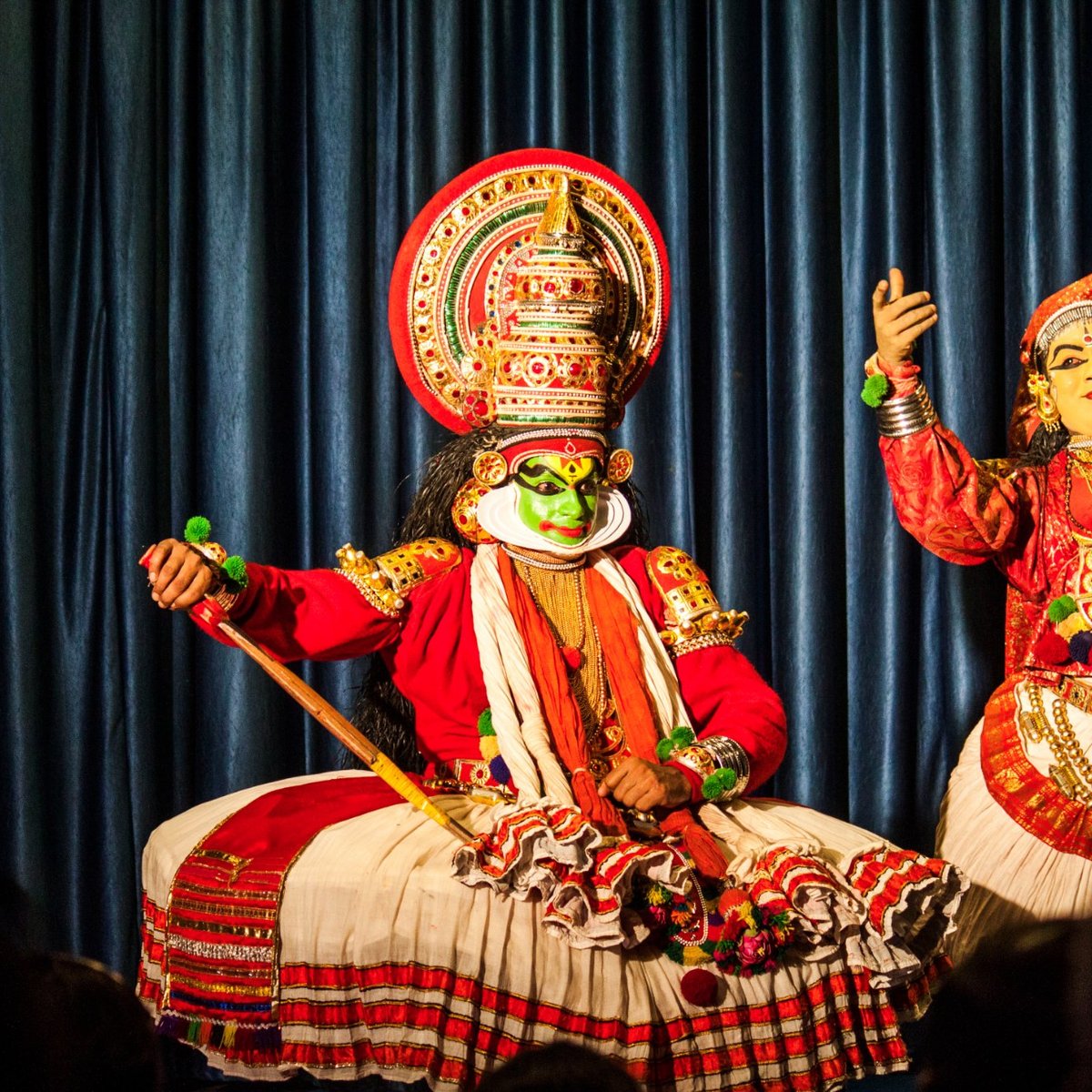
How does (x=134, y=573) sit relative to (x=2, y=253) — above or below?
below

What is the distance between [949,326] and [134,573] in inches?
72.2

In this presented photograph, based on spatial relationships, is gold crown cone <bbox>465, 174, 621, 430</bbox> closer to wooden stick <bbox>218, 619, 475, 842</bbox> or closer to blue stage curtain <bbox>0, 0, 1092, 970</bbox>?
wooden stick <bbox>218, 619, 475, 842</bbox>

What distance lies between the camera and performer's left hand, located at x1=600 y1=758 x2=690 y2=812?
258 cm

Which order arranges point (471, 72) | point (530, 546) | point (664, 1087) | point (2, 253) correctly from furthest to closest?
point (471, 72), point (2, 253), point (530, 546), point (664, 1087)

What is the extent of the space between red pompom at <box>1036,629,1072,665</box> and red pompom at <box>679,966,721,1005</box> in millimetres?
1002

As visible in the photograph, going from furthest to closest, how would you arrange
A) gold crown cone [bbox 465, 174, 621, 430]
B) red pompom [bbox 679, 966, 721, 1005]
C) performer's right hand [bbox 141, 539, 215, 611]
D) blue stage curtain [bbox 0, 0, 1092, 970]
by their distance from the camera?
blue stage curtain [bbox 0, 0, 1092, 970] → gold crown cone [bbox 465, 174, 621, 430] → performer's right hand [bbox 141, 539, 215, 611] → red pompom [bbox 679, 966, 721, 1005]

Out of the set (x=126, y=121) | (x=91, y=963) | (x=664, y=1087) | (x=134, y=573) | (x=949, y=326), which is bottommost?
(x=664, y=1087)

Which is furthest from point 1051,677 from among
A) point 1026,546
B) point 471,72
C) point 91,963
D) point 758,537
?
point 91,963

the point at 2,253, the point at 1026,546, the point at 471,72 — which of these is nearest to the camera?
the point at 1026,546

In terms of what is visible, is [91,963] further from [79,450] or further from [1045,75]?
[1045,75]

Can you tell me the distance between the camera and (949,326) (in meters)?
3.70

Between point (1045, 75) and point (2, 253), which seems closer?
point (2, 253)

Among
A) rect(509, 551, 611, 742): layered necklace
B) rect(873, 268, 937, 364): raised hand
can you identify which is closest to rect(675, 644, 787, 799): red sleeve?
rect(509, 551, 611, 742): layered necklace

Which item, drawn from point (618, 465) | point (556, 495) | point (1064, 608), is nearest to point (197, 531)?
point (556, 495)
